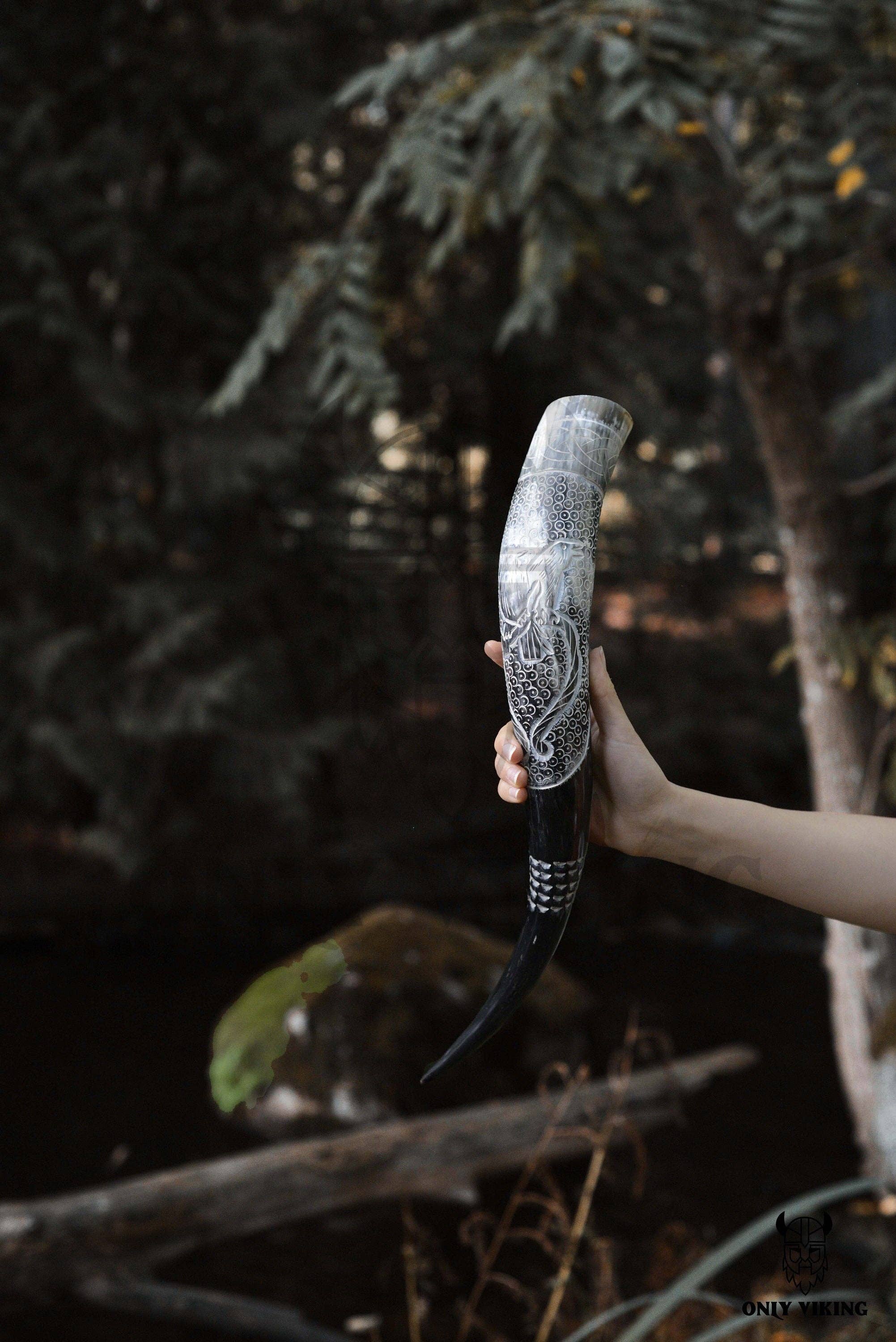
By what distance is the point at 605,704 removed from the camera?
3.10 ft

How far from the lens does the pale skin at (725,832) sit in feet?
2.95

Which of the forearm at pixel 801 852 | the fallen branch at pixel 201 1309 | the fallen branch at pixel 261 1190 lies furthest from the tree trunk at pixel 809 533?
the forearm at pixel 801 852

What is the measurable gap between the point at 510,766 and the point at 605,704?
98mm

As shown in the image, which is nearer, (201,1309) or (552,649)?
(552,649)

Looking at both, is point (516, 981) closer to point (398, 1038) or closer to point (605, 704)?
point (605, 704)

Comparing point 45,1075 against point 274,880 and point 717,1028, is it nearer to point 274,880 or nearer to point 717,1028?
point 274,880

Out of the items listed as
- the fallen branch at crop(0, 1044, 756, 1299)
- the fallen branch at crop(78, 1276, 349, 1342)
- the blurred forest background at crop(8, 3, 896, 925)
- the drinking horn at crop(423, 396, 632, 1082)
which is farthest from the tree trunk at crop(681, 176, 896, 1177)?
the drinking horn at crop(423, 396, 632, 1082)

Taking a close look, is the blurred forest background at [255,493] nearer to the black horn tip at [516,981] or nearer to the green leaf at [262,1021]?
the green leaf at [262,1021]

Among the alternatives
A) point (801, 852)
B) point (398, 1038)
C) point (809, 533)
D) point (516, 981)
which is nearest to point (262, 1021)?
point (516, 981)

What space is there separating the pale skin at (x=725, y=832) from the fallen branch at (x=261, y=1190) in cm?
175

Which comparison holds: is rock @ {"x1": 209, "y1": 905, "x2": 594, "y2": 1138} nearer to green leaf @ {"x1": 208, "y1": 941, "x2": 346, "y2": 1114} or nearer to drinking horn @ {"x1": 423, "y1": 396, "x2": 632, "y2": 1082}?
green leaf @ {"x1": 208, "y1": 941, "x2": 346, "y2": 1114}

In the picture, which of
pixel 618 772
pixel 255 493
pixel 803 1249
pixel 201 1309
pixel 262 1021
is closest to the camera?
pixel 618 772

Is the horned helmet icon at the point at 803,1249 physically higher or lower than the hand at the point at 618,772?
lower

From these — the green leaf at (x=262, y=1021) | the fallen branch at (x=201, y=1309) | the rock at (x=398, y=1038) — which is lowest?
the rock at (x=398, y=1038)
